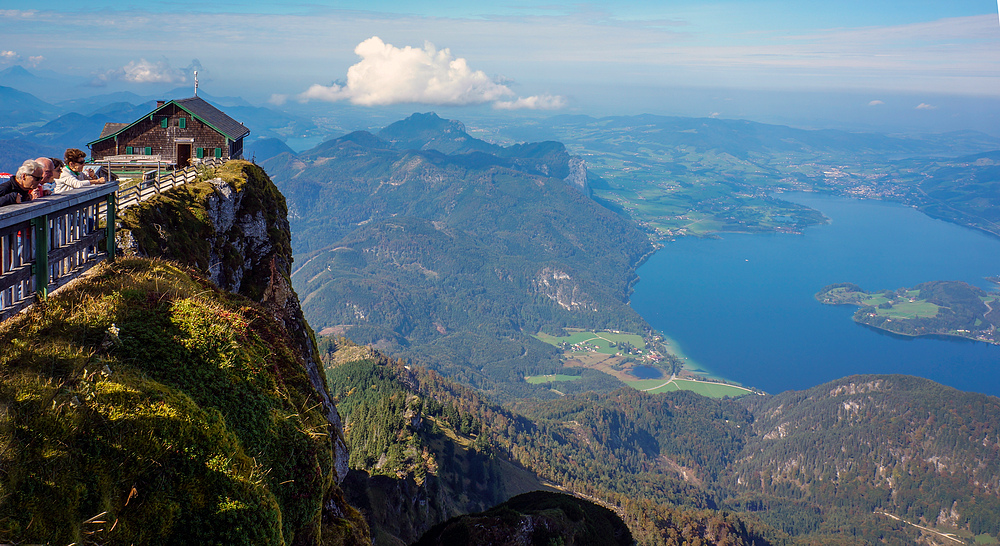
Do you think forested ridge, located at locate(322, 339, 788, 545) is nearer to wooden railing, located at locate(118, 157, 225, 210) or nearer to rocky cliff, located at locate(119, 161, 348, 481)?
rocky cliff, located at locate(119, 161, 348, 481)

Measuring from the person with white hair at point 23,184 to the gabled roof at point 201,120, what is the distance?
2796cm

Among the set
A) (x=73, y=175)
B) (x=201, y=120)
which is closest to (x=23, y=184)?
(x=73, y=175)

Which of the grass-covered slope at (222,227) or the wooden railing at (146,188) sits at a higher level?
the wooden railing at (146,188)

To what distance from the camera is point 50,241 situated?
12.0 m

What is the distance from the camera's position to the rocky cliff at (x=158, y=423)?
7.25m

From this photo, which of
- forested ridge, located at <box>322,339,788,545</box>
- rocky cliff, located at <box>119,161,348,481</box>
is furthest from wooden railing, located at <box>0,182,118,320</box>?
forested ridge, located at <box>322,339,788,545</box>

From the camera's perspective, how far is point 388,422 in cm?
8500

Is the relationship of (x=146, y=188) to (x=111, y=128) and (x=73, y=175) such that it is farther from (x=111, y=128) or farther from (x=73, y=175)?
(x=111, y=128)

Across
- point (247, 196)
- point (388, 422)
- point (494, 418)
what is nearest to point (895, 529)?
point (494, 418)

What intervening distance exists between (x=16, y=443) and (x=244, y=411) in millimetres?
3830

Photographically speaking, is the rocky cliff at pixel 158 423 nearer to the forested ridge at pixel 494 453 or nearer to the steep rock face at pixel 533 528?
the steep rock face at pixel 533 528

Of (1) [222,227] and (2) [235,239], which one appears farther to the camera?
(2) [235,239]

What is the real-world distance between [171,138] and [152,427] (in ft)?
116

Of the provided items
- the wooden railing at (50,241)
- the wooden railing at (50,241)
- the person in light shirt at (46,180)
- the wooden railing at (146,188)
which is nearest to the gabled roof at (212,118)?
the wooden railing at (146,188)
